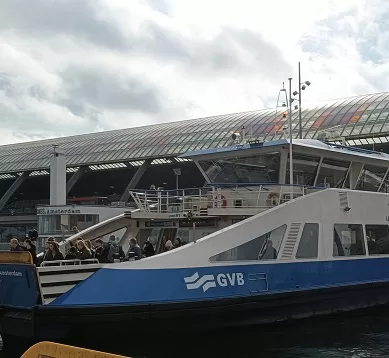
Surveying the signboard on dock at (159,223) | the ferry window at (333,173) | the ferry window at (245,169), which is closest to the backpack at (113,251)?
the signboard on dock at (159,223)

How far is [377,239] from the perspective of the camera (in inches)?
565

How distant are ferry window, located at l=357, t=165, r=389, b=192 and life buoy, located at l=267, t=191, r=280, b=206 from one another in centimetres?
358

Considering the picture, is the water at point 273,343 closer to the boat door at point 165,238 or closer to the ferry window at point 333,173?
the ferry window at point 333,173

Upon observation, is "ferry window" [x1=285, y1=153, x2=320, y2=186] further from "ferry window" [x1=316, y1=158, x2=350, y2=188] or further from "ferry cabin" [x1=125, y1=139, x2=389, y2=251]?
"ferry window" [x1=316, y1=158, x2=350, y2=188]

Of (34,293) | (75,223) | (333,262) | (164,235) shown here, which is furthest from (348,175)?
(75,223)

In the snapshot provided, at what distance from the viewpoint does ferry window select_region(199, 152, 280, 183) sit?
1404 cm

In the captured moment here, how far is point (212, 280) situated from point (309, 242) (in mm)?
2913

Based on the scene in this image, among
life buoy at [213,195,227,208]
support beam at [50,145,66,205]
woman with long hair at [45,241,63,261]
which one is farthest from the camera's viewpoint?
support beam at [50,145,66,205]

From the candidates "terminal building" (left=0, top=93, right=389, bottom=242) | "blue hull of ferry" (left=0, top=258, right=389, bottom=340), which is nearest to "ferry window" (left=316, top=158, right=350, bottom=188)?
"blue hull of ferry" (left=0, top=258, right=389, bottom=340)

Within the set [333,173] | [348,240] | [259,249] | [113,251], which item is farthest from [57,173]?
[259,249]

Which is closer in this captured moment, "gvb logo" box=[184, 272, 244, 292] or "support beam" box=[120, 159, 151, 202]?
"gvb logo" box=[184, 272, 244, 292]

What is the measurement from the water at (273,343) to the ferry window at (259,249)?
1.51 metres

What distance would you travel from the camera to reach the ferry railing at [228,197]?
13.0m

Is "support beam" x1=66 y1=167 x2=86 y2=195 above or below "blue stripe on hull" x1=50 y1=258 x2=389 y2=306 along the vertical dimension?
above
